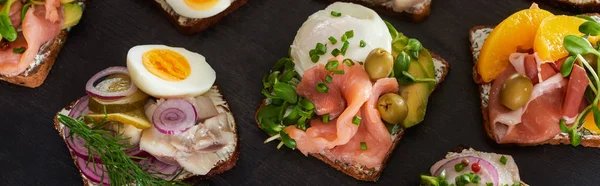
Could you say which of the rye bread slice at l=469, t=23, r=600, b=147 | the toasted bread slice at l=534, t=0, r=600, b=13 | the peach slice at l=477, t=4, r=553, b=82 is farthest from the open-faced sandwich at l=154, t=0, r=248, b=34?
the toasted bread slice at l=534, t=0, r=600, b=13

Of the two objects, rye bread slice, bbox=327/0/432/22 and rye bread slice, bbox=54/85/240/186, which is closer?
rye bread slice, bbox=54/85/240/186

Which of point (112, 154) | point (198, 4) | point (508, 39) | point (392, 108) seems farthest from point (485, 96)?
point (112, 154)

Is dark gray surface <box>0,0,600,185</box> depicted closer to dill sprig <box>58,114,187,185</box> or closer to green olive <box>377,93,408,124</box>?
green olive <box>377,93,408,124</box>

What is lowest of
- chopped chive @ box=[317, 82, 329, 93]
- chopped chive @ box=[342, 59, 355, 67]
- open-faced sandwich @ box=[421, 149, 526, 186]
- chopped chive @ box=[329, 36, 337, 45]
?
open-faced sandwich @ box=[421, 149, 526, 186]

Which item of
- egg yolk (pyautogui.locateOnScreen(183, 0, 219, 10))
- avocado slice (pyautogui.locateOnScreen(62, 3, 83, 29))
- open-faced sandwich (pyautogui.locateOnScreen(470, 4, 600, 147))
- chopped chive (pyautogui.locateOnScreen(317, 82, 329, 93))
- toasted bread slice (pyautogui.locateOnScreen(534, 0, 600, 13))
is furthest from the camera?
avocado slice (pyautogui.locateOnScreen(62, 3, 83, 29))

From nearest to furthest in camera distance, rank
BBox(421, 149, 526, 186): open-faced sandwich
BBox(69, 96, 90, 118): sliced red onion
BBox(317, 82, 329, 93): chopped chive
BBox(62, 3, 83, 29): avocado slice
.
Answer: BBox(421, 149, 526, 186): open-faced sandwich < BBox(317, 82, 329, 93): chopped chive < BBox(69, 96, 90, 118): sliced red onion < BBox(62, 3, 83, 29): avocado slice

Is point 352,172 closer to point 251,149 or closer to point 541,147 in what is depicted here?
point 251,149
